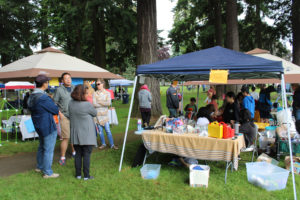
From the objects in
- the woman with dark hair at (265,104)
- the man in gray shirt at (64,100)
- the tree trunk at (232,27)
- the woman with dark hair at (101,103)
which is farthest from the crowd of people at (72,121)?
the tree trunk at (232,27)

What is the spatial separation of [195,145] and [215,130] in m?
0.42

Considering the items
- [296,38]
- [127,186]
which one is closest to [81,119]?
[127,186]

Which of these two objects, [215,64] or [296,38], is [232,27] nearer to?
[296,38]

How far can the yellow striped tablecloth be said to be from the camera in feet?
12.5

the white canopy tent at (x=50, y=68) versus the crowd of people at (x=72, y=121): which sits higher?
the white canopy tent at (x=50, y=68)

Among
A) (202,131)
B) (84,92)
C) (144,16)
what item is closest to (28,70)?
(84,92)

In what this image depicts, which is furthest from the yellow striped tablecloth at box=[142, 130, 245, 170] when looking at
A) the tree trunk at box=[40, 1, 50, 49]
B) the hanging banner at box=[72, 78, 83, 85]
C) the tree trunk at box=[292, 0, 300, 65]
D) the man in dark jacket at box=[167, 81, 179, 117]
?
the tree trunk at box=[40, 1, 50, 49]

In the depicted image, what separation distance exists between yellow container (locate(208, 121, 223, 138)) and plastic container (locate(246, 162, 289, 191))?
74 cm

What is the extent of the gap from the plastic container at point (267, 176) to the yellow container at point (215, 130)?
74cm

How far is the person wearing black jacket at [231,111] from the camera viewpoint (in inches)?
194

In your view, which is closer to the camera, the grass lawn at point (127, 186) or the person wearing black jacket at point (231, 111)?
the grass lawn at point (127, 186)

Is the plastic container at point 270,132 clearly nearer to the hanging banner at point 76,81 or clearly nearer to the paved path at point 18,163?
the hanging banner at point 76,81

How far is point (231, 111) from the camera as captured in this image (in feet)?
16.4

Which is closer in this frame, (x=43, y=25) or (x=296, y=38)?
(x=296, y=38)
